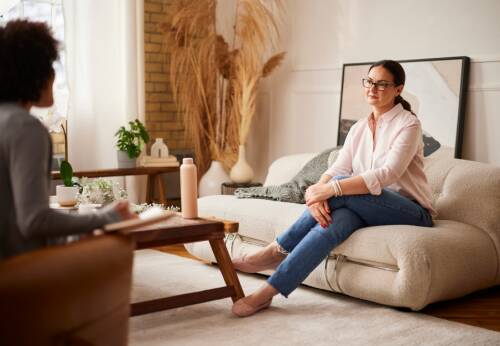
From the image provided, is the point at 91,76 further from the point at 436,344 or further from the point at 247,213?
the point at 436,344

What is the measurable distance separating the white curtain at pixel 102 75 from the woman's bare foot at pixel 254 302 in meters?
2.34

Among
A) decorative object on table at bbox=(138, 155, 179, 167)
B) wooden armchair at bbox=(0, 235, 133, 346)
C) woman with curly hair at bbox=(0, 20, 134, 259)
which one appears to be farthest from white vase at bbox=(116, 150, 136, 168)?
wooden armchair at bbox=(0, 235, 133, 346)

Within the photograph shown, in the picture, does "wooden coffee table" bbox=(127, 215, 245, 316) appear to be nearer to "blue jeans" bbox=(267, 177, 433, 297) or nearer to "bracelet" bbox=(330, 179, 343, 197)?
"blue jeans" bbox=(267, 177, 433, 297)

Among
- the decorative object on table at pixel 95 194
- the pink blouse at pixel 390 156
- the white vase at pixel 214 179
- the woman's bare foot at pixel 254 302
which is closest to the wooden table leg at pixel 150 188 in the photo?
the white vase at pixel 214 179

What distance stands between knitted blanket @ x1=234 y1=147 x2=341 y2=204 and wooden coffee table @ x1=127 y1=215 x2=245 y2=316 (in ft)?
2.99

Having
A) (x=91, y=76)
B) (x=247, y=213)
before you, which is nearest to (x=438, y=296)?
(x=247, y=213)

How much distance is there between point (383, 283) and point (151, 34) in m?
3.16

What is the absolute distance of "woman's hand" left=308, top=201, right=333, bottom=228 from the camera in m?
3.05

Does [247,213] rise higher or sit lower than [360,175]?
lower

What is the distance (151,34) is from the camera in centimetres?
538

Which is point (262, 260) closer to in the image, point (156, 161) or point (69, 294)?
point (156, 161)

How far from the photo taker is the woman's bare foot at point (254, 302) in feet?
9.55

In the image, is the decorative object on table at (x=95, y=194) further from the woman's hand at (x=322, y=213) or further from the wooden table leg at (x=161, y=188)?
the wooden table leg at (x=161, y=188)

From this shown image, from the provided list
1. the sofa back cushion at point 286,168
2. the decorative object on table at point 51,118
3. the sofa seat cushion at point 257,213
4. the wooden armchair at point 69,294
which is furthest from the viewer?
the decorative object on table at point 51,118
